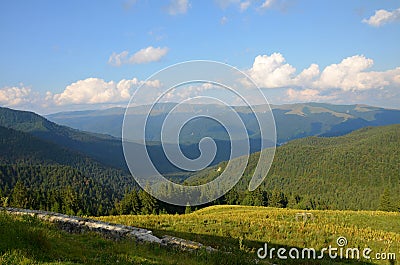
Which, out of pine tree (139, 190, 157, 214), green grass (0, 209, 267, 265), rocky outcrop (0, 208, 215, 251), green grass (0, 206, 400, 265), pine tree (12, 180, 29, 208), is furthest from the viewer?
pine tree (139, 190, 157, 214)

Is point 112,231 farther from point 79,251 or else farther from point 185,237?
point 79,251

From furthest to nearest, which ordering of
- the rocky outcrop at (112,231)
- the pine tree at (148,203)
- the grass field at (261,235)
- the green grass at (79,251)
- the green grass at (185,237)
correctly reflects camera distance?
1. the pine tree at (148,203)
2. the grass field at (261,235)
3. the rocky outcrop at (112,231)
4. the green grass at (185,237)
5. the green grass at (79,251)

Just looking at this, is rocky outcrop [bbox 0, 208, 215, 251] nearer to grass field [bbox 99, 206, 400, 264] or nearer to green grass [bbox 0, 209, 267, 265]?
green grass [bbox 0, 209, 267, 265]

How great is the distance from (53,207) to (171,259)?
2496 inches

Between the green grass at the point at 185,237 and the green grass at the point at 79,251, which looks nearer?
the green grass at the point at 79,251

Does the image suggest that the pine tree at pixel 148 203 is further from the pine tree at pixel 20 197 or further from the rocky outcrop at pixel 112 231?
the rocky outcrop at pixel 112 231

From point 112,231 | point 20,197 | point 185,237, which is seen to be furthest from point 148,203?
point 112,231

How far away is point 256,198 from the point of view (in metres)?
99.9

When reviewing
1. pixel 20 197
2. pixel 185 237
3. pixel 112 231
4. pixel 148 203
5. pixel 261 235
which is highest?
pixel 112 231

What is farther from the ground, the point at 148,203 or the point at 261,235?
the point at 261,235

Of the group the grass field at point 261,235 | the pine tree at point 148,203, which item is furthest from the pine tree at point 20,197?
the grass field at point 261,235

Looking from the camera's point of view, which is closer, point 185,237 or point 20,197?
point 185,237

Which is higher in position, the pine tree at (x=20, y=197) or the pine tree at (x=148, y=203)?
the pine tree at (x=20, y=197)

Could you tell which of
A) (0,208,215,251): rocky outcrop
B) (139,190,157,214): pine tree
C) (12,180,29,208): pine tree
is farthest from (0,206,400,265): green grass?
(12,180,29,208): pine tree
